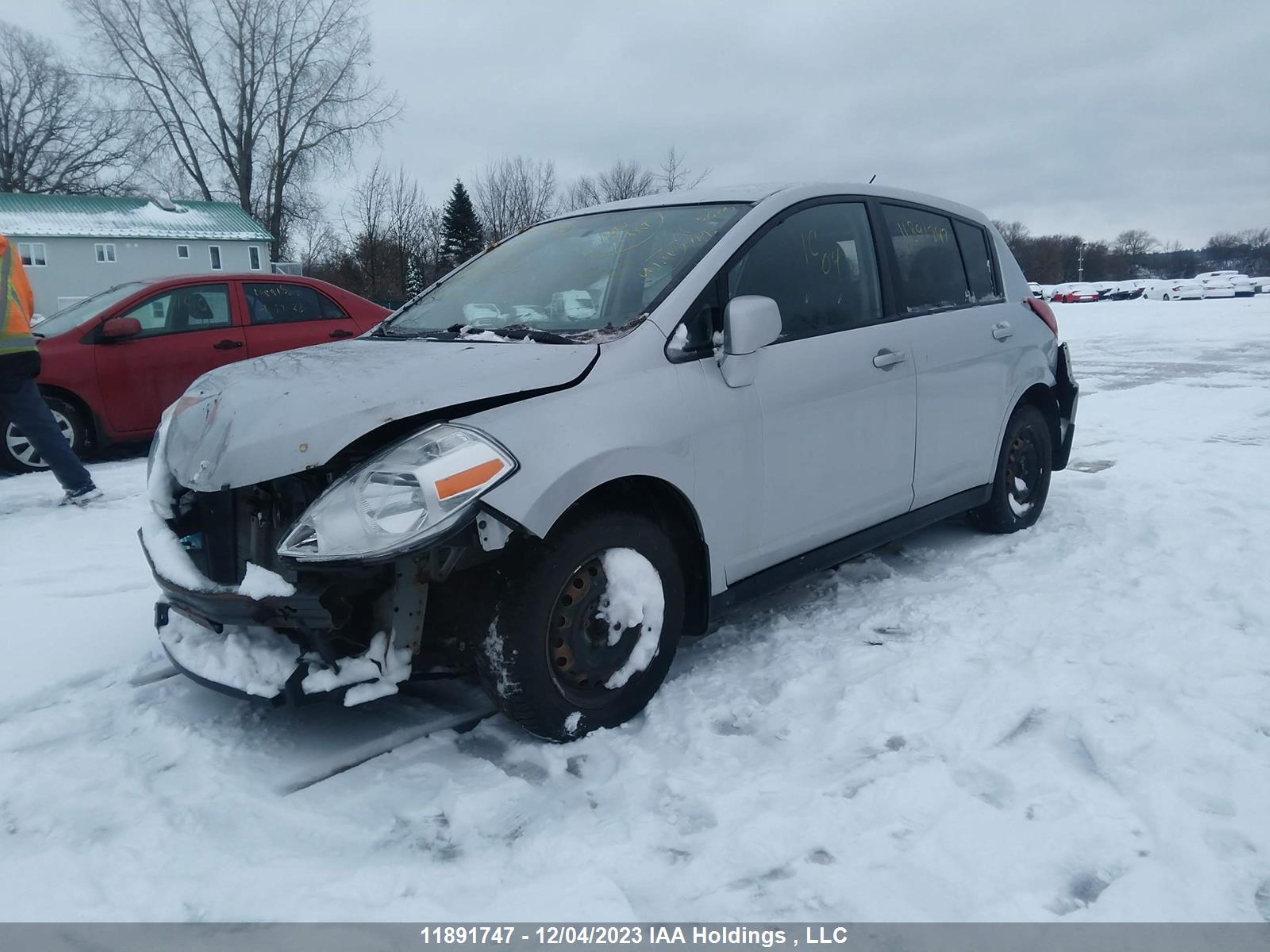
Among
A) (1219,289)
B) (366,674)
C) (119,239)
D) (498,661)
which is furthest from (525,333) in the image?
(119,239)

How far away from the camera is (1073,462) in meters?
6.94

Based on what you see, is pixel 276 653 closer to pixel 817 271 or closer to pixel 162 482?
pixel 162 482

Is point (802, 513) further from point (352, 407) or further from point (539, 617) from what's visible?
point (352, 407)

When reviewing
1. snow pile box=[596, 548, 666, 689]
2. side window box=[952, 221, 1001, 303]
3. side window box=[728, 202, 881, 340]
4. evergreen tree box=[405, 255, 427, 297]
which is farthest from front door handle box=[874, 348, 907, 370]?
evergreen tree box=[405, 255, 427, 297]

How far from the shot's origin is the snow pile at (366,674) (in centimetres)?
258

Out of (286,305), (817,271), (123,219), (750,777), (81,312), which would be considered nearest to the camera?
(750,777)

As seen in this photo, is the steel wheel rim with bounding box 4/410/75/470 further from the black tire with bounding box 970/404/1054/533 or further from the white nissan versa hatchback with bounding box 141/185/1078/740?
the black tire with bounding box 970/404/1054/533

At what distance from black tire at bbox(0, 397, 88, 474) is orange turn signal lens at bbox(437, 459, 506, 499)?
563 cm

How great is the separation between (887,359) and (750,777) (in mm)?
1912

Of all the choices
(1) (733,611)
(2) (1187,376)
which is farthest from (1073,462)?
(2) (1187,376)

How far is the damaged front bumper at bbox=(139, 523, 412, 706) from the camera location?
253cm

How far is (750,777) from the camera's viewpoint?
271 cm

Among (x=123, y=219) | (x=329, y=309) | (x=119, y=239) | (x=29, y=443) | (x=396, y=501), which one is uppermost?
(x=123, y=219)

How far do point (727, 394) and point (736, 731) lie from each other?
44.2 inches
